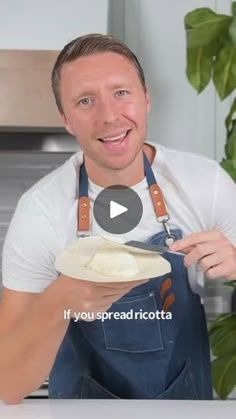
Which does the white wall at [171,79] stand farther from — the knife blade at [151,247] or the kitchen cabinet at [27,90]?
the knife blade at [151,247]

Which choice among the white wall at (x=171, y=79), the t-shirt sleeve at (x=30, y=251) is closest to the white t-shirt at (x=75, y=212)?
the t-shirt sleeve at (x=30, y=251)


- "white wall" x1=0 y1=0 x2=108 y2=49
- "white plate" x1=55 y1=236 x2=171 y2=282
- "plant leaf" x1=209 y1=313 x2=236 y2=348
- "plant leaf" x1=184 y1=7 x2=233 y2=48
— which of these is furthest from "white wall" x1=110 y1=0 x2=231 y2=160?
"white plate" x1=55 y1=236 x2=171 y2=282

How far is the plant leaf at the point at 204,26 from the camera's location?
0.78 m

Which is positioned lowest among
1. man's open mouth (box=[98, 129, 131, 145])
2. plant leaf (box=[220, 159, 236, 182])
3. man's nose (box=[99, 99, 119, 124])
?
plant leaf (box=[220, 159, 236, 182])

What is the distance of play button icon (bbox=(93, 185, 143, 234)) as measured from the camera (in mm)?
670

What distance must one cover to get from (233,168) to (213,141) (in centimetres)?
26

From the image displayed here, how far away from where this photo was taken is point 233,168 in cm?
75

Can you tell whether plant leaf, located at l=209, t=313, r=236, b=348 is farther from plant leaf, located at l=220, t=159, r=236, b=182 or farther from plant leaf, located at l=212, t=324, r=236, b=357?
plant leaf, located at l=220, t=159, r=236, b=182

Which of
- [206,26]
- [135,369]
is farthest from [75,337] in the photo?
[206,26]

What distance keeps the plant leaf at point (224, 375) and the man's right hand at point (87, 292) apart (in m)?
0.22

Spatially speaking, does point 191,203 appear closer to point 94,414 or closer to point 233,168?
point 233,168

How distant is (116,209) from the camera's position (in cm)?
67

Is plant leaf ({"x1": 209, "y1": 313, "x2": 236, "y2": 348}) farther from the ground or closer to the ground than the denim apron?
closer to the ground

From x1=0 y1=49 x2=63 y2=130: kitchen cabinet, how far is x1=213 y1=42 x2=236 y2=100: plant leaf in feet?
0.90
